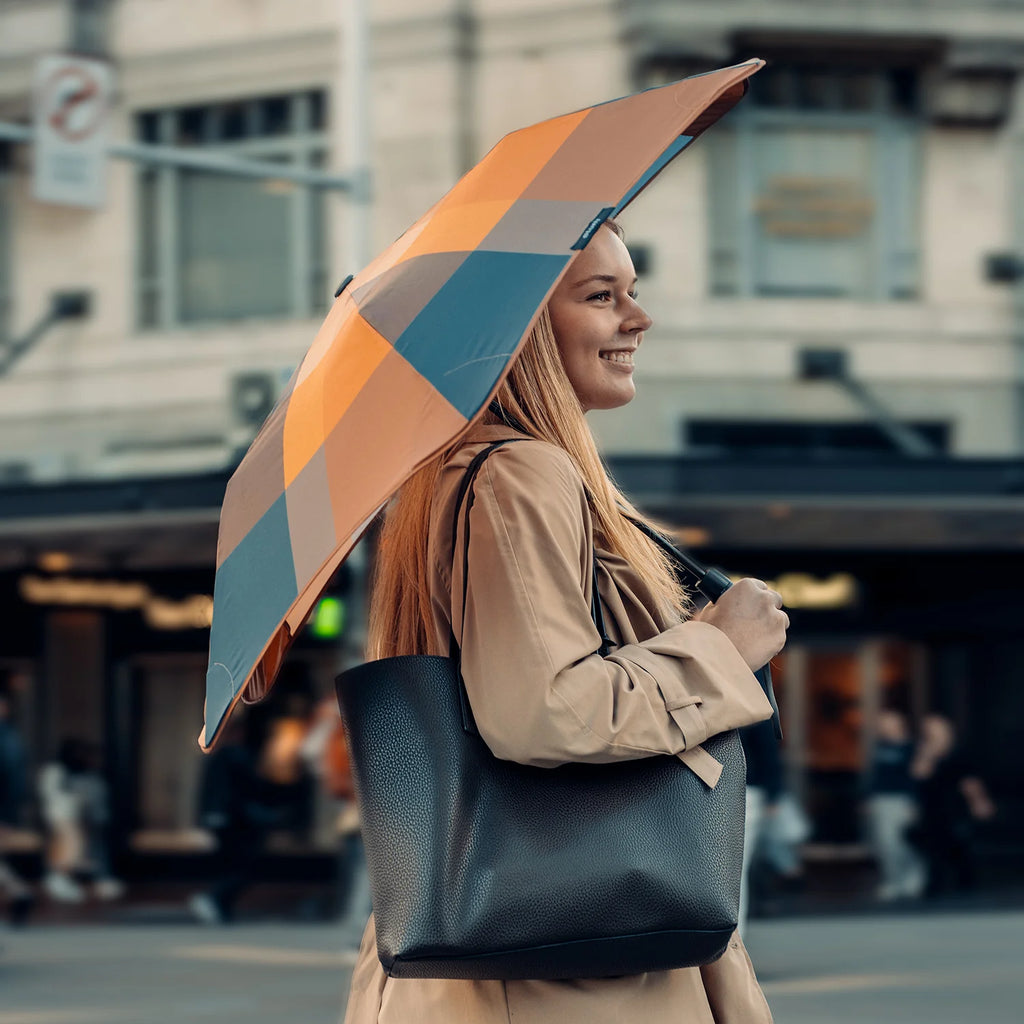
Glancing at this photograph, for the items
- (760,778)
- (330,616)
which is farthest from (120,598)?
(760,778)

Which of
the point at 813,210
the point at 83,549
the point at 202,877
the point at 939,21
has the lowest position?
the point at 202,877

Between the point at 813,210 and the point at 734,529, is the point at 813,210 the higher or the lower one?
the higher one

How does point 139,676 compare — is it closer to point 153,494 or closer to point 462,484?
point 153,494

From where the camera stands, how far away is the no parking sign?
472 inches

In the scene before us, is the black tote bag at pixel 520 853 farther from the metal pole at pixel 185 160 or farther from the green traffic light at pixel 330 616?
the green traffic light at pixel 330 616

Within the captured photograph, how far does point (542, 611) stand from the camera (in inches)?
73.0

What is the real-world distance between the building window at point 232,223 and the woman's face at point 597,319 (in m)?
14.0

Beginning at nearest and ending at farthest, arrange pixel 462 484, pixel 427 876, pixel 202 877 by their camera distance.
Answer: pixel 427 876, pixel 462 484, pixel 202 877

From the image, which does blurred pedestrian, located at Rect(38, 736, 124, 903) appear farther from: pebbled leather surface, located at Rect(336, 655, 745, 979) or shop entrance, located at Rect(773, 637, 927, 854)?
pebbled leather surface, located at Rect(336, 655, 745, 979)

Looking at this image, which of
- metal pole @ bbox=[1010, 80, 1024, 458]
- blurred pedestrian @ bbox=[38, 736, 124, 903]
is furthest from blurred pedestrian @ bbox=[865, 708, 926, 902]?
blurred pedestrian @ bbox=[38, 736, 124, 903]

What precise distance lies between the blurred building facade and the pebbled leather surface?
12764 mm

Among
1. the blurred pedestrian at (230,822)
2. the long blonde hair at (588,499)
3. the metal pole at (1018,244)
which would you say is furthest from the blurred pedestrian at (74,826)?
the long blonde hair at (588,499)

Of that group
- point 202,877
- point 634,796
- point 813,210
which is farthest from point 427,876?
point 202,877

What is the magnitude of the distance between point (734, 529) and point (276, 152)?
563cm
